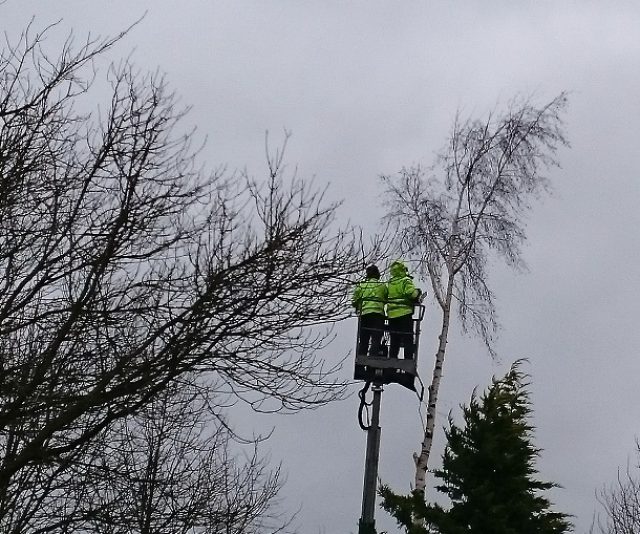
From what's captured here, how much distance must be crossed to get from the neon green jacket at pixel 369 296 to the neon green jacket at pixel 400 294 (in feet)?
0.52

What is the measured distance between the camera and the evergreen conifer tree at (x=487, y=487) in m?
15.9

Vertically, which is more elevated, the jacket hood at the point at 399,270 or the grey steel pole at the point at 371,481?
the jacket hood at the point at 399,270

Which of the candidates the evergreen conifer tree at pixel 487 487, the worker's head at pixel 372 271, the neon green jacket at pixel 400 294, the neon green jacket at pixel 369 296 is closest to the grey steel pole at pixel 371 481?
the neon green jacket at pixel 400 294

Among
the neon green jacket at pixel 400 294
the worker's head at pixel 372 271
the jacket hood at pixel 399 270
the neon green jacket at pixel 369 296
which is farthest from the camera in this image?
the neon green jacket at pixel 400 294

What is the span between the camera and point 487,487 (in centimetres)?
1605

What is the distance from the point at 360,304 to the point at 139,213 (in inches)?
68.5

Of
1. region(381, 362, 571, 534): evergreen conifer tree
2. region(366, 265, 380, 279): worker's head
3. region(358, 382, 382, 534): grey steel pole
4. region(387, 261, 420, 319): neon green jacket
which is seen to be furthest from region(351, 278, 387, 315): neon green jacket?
region(381, 362, 571, 534): evergreen conifer tree

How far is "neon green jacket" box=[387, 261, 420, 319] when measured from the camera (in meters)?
9.44

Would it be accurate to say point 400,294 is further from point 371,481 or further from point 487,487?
point 487,487

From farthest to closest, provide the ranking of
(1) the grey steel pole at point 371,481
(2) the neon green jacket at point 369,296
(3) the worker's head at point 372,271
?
(1) the grey steel pole at point 371,481 → (2) the neon green jacket at point 369,296 → (3) the worker's head at point 372,271

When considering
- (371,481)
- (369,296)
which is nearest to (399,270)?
(369,296)

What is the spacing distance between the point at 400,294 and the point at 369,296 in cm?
92

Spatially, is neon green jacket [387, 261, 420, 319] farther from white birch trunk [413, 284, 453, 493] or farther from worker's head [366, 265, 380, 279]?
white birch trunk [413, 284, 453, 493]

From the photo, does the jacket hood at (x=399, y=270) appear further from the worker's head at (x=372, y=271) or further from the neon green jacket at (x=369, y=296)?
the worker's head at (x=372, y=271)
